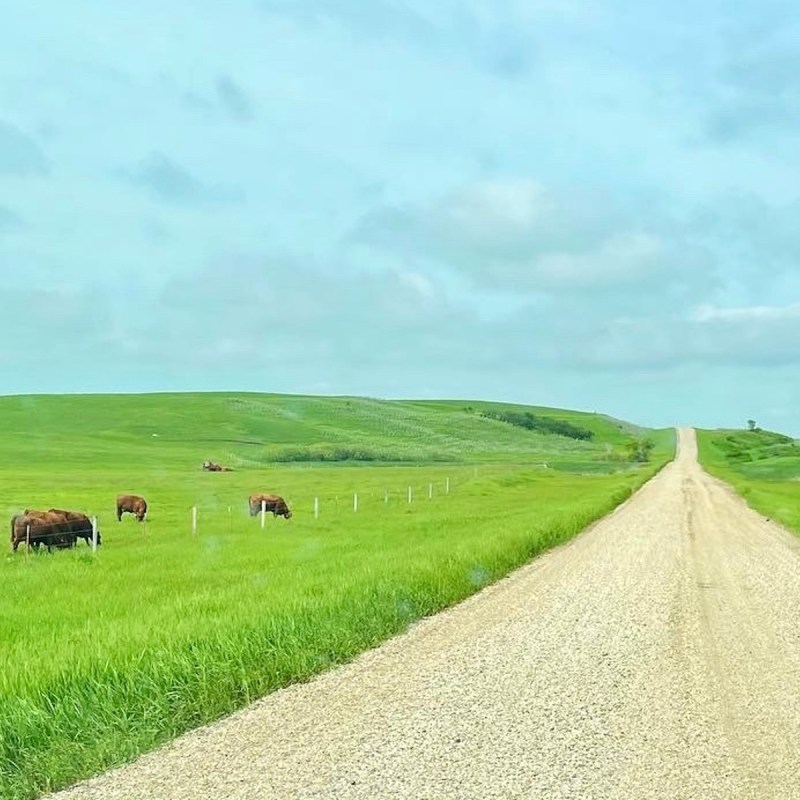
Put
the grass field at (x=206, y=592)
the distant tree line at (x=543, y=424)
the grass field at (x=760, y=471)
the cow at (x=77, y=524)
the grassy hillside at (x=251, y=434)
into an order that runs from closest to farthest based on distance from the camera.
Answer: the grass field at (x=206, y=592) → the cow at (x=77, y=524) → the grass field at (x=760, y=471) → the grassy hillside at (x=251, y=434) → the distant tree line at (x=543, y=424)

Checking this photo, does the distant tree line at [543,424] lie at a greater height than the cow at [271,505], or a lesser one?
greater

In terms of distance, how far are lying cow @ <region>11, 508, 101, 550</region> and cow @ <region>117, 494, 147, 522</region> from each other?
9621 millimetres

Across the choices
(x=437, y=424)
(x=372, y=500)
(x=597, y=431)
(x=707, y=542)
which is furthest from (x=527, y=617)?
(x=597, y=431)

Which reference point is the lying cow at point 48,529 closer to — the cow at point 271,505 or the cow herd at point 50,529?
the cow herd at point 50,529

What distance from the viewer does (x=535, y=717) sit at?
9.65 m

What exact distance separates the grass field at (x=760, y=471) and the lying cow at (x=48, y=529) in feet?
74.4

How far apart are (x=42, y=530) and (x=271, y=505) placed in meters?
13.3

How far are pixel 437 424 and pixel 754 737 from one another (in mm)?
145571

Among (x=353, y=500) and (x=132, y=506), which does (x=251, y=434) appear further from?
(x=132, y=506)

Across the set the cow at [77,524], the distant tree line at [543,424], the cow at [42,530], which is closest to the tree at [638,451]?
the distant tree line at [543,424]

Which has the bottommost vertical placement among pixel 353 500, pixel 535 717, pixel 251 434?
pixel 535 717

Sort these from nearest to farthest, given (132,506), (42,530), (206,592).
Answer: (206,592) → (42,530) → (132,506)

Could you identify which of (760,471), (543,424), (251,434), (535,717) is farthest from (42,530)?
(543,424)

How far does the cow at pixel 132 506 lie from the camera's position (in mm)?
40031
